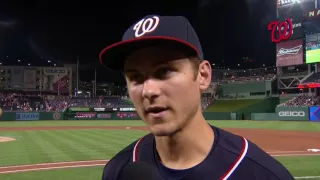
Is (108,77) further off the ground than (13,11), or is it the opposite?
(13,11)

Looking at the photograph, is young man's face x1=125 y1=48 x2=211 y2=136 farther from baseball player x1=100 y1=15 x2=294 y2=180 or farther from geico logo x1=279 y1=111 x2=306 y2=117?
geico logo x1=279 y1=111 x2=306 y2=117

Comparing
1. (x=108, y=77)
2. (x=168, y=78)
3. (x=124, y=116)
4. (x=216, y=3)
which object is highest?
(x=216, y=3)

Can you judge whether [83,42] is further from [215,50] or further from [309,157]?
→ [309,157]

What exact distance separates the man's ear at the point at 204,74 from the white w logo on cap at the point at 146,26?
0.32m

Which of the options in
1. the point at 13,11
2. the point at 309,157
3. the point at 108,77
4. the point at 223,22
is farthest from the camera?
the point at 108,77

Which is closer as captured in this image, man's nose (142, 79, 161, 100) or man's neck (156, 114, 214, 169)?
man's nose (142, 79, 161, 100)

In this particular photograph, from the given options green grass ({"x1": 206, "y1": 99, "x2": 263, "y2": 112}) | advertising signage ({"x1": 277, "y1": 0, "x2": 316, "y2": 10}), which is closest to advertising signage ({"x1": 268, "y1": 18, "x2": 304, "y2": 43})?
advertising signage ({"x1": 277, "y1": 0, "x2": 316, "y2": 10})

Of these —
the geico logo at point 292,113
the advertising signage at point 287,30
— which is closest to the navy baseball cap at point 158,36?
the geico logo at point 292,113

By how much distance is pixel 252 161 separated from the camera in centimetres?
149

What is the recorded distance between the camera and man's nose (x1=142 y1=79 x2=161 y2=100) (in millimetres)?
1439

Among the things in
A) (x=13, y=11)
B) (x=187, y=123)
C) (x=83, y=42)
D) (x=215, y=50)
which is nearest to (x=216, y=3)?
(x=215, y=50)

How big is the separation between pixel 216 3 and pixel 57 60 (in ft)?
131

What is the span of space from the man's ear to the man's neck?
0.60 feet

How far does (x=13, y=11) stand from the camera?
1980 inches
